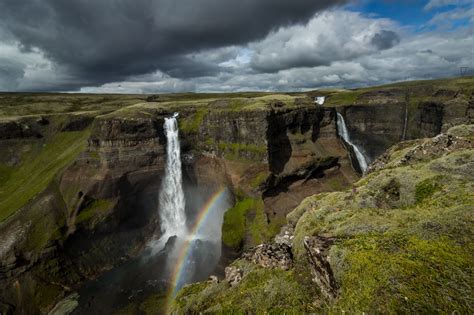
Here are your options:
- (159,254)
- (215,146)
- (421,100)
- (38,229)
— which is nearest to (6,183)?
(38,229)

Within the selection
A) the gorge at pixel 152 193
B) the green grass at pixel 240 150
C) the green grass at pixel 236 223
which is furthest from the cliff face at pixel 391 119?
the green grass at pixel 236 223

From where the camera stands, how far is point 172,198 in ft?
193

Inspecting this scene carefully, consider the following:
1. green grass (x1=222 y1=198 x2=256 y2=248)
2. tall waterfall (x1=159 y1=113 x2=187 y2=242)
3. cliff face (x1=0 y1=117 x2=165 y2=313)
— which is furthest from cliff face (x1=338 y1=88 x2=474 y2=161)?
cliff face (x1=0 y1=117 x2=165 y2=313)

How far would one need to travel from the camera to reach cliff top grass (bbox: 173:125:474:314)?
8219mm

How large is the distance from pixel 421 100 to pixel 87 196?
100877 mm

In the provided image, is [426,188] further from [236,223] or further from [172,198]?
[172,198]

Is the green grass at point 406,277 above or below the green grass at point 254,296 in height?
above

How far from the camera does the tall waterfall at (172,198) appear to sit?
57.8 m

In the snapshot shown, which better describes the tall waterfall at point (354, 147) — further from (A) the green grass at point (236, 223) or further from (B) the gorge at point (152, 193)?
(A) the green grass at point (236, 223)

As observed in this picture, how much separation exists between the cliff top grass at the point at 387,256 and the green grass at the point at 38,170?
5207cm

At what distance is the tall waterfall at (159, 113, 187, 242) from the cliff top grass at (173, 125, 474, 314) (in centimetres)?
4314

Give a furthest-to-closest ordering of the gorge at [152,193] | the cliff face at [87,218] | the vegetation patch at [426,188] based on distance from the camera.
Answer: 1. the gorge at [152,193]
2. the cliff face at [87,218]
3. the vegetation patch at [426,188]

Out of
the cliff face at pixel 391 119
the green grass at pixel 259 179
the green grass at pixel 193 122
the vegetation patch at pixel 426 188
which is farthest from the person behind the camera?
the cliff face at pixel 391 119

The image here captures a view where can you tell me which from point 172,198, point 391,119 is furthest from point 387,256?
point 391,119
